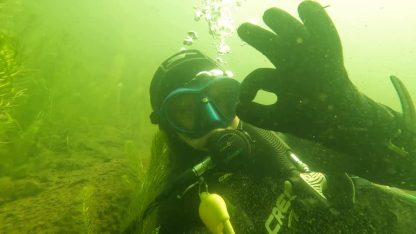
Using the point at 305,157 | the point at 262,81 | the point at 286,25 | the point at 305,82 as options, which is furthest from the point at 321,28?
the point at 305,157

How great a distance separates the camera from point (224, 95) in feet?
11.9

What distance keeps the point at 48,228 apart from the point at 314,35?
3312 mm

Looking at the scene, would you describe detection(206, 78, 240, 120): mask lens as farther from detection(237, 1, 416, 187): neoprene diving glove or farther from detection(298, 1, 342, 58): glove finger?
detection(298, 1, 342, 58): glove finger

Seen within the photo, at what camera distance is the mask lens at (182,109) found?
356 cm

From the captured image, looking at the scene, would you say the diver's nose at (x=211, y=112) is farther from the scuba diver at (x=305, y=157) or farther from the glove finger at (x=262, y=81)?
the glove finger at (x=262, y=81)

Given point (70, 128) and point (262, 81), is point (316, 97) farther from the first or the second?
point (70, 128)

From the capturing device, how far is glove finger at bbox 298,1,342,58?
1.59 meters

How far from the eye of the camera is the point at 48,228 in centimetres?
331

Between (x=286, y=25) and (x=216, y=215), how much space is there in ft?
3.88

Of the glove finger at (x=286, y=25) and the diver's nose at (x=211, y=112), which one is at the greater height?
the glove finger at (x=286, y=25)

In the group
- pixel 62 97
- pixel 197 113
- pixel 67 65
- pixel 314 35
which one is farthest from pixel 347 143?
pixel 67 65

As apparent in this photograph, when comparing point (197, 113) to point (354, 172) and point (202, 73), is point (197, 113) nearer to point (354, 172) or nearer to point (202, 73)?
point (202, 73)

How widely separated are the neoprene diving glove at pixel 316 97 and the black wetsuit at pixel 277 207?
293mm

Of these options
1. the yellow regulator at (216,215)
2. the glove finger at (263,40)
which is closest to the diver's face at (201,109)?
the yellow regulator at (216,215)
